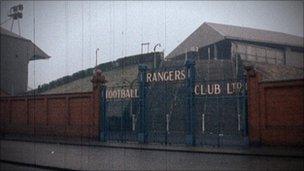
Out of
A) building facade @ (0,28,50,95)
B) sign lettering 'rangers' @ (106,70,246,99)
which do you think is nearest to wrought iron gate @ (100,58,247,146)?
sign lettering 'rangers' @ (106,70,246,99)

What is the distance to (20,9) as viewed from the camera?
49438 millimetres

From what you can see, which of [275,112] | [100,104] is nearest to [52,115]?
[100,104]

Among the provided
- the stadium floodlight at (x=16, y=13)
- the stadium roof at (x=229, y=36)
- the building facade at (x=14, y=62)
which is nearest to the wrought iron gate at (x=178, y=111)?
the stadium roof at (x=229, y=36)

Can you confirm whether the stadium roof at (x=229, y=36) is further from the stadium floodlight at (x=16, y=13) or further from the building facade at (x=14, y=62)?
the stadium floodlight at (x=16, y=13)

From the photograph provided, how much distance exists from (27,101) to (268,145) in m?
20.8

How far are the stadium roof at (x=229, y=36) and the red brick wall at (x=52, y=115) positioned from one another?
74.4 ft

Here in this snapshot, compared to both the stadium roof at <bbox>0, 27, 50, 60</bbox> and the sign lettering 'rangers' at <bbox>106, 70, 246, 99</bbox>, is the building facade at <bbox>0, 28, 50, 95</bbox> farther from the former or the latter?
the sign lettering 'rangers' at <bbox>106, 70, 246, 99</bbox>

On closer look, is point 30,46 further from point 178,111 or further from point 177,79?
point 177,79

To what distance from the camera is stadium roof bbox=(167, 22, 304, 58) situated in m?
43.8

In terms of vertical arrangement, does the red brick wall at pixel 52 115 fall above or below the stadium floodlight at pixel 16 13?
below

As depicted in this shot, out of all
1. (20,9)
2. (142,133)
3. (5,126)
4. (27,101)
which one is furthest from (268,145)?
(20,9)

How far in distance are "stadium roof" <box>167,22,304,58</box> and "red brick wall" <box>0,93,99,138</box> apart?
22.7 meters

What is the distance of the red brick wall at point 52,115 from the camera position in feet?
82.3

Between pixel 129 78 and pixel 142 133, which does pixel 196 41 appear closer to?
pixel 129 78
